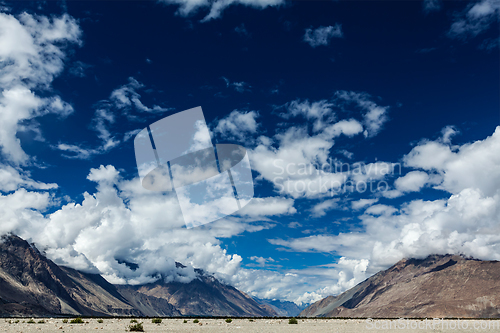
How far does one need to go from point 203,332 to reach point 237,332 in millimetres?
2964

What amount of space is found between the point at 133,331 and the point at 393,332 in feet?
76.0

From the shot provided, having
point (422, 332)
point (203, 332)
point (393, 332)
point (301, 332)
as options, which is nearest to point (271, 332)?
point (301, 332)

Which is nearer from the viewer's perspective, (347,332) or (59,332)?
(59,332)

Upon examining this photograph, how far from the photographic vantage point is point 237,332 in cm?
2727

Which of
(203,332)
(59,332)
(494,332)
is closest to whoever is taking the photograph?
(59,332)

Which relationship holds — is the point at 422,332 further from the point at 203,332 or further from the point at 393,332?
the point at 203,332

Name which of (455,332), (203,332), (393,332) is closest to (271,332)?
(203,332)

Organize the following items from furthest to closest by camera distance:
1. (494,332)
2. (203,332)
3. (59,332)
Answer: (494,332) → (203,332) → (59,332)

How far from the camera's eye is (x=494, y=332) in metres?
28.5

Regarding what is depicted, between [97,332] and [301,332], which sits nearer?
[97,332]

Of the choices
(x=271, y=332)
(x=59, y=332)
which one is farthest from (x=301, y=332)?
(x=59, y=332)

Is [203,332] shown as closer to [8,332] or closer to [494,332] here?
[8,332]

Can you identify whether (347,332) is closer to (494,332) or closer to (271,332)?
(271,332)

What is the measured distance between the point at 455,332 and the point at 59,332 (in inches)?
1333
